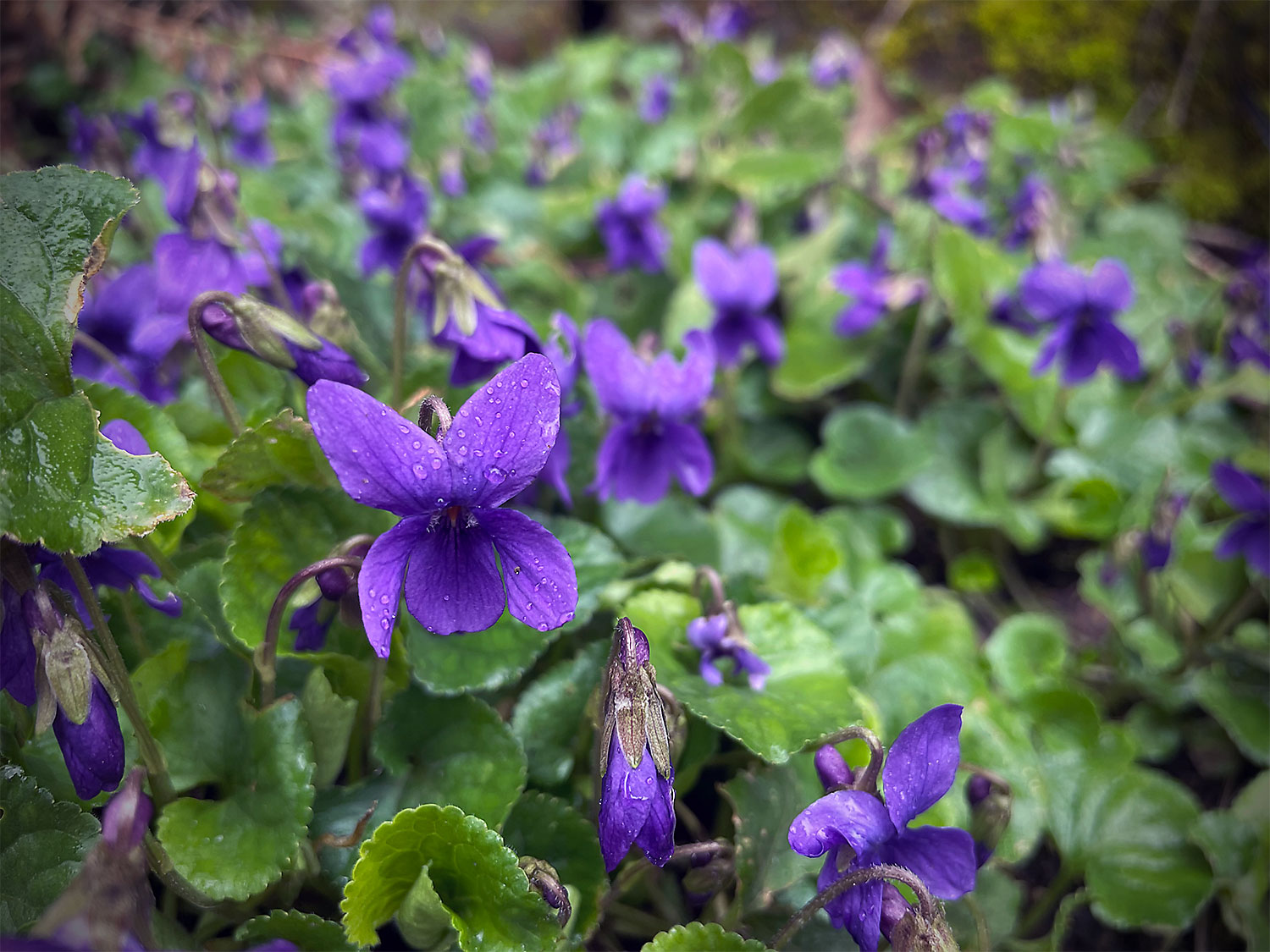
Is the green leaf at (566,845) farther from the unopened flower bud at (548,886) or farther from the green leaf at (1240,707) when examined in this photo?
the green leaf at (1240,707)

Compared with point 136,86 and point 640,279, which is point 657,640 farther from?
point 136,86

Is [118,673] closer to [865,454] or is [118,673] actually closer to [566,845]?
[566,845]

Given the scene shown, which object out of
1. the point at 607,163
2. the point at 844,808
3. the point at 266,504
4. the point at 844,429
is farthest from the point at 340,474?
the point at 607,163

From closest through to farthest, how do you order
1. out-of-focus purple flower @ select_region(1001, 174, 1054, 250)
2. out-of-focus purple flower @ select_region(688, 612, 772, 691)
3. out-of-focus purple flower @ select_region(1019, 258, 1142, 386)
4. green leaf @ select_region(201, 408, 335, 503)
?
green leaf @ select_region(201, 408, 335, 503)
out-of-focus purple flower @ select_region(688, 612, 772, 691)
out-of-focus purple flower @ select_region(1019, 258, 1142, 386)
out-of-focus purple flower @ select_region(1001, 174, 1054, 250)

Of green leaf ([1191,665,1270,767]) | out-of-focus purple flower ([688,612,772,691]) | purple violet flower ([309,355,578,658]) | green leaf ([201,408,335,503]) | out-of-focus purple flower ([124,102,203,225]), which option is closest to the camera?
purple violet flower ([309,355,578,658])

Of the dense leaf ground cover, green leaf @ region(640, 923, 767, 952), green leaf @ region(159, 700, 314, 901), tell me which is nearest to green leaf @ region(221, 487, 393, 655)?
the dense leaf ground cover


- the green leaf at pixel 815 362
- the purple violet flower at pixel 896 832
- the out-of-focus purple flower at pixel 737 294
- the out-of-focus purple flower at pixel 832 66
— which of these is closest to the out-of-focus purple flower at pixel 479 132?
the out-of-focus purple flower at pixel 832 66

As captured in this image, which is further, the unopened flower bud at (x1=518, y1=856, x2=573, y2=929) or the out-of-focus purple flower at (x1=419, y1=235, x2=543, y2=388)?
the out-of-focus purple flower at (x1=419, y1=235, x2=543, y2=388)

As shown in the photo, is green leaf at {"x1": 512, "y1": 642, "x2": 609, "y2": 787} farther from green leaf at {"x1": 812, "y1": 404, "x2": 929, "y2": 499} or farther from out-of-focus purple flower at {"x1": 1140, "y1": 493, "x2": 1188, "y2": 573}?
out-of-focus purple flower at {"x1": 1140, "y1": 493, "x2": 1188, "y2": 573}
